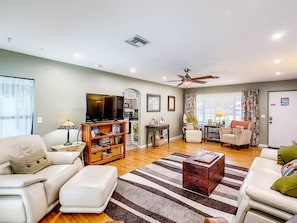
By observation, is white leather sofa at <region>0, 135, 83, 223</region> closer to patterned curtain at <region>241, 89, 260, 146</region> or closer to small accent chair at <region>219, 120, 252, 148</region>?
small accent chair at <region>219, 120, 252, 148</region>

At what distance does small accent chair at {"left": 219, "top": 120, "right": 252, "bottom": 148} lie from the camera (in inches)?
215

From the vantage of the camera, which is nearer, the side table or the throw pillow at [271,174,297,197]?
the throw pillow at [271,174,297,197]

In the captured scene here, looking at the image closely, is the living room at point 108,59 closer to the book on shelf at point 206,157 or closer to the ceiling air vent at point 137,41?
the ceiling air vent at point 137,41

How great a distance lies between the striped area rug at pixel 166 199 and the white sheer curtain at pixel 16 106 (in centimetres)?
226

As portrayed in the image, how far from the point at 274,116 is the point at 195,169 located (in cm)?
496

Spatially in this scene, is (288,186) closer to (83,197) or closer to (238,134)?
(83,197)

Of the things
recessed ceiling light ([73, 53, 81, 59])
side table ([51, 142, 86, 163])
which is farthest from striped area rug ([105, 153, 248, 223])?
recessed ceiling light ([73, 53, 81, 59])

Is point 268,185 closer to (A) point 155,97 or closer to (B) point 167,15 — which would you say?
(B) point 167,15

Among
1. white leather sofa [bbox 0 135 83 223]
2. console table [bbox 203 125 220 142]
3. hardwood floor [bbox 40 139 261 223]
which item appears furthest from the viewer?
console table [bbox 203 125 220 142]

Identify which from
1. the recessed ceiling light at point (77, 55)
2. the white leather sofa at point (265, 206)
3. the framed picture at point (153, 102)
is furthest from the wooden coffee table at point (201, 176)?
the framed picture at point (153, 102)

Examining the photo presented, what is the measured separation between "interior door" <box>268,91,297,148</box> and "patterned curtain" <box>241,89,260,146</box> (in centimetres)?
40

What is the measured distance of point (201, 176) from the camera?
2.57m

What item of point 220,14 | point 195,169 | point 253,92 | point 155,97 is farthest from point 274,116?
point 220,14

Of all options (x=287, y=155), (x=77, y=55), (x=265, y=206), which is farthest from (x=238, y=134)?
(x=77, y=55)
